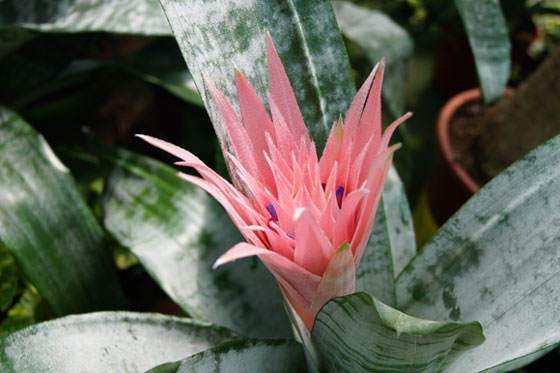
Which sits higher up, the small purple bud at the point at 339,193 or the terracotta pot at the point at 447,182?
the small purple bud at the point at 339,193

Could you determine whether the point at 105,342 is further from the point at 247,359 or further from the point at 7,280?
the point at 7,280

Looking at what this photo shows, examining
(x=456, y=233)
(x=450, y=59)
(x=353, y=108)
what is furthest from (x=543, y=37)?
(x=353, y=108)

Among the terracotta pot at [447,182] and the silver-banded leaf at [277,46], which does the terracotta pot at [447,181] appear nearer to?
the terracotta pot at [447,182]

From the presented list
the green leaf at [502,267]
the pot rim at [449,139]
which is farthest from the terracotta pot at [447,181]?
the green leaf at [502,267]

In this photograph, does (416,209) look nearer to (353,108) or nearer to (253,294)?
(253,294)

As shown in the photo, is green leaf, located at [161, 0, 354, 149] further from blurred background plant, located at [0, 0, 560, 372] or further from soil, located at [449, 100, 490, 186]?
soil, located at [449, 100, 490, 186]

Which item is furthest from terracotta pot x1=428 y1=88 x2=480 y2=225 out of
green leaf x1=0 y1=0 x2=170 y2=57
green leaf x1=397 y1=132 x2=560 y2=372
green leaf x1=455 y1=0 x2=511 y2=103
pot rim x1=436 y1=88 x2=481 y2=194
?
green leaf x1=0 y1=0 x2=170 y2=57
